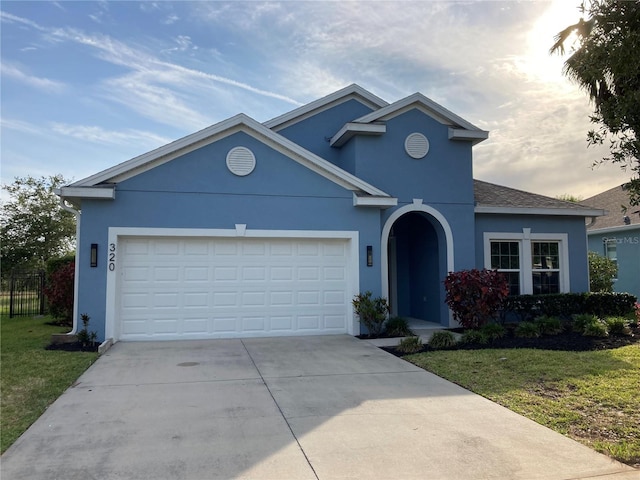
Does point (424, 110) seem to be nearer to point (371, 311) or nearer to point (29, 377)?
point (371, 311)

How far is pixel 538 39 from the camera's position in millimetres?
9297

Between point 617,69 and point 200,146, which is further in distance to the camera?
point 200,146

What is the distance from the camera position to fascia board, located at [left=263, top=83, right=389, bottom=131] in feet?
46.4

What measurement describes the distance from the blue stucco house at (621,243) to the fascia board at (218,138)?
39.5 ft

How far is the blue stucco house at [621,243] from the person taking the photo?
19.2 metres

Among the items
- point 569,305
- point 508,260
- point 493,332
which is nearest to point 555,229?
point 508,260

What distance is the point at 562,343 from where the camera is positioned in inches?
404

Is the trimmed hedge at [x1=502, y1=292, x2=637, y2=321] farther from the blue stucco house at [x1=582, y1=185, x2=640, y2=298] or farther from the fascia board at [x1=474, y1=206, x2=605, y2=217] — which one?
the blue stucco house at [x1=582, y1=185, x2=640, y2=298]

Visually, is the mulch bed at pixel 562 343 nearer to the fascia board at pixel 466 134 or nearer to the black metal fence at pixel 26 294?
the fascia board at pixel 466 134

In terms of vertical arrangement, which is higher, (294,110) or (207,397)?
(294,110)

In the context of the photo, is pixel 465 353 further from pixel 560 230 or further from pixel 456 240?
pixel 560 230

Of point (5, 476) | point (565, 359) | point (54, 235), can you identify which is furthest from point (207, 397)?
point (54, 235)

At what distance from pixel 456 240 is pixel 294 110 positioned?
5.99m

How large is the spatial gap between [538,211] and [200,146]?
9.62 metres
